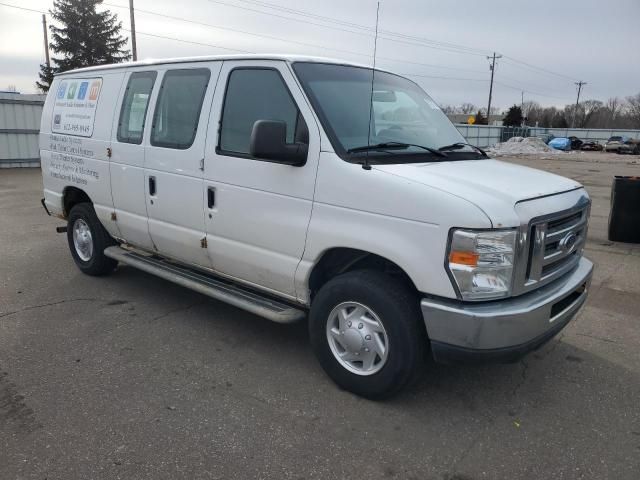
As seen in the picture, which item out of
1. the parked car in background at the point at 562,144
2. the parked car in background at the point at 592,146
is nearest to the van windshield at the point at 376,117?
the parked car in background at the point at 562,144

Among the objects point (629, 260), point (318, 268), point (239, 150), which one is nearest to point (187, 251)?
point (239, 150)

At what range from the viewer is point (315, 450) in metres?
3.01

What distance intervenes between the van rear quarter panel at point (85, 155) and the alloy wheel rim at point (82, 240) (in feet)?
1.15

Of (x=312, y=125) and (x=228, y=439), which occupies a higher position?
(x=312, y=125)

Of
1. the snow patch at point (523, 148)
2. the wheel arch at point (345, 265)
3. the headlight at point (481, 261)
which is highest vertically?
the headlight at point (481, 261)

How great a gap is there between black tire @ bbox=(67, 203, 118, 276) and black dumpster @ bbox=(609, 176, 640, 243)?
7378 mm

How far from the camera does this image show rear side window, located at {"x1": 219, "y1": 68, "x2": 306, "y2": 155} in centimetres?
375

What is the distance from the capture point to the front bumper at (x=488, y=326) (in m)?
2.94

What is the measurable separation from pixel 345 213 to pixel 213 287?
156 cm

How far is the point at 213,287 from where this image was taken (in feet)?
14.4

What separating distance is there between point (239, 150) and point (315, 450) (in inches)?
85.9

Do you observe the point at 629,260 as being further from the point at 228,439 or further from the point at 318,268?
the point at 228,439

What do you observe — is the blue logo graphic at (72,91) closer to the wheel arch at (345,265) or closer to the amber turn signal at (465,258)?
the wheel arch at (345,265)

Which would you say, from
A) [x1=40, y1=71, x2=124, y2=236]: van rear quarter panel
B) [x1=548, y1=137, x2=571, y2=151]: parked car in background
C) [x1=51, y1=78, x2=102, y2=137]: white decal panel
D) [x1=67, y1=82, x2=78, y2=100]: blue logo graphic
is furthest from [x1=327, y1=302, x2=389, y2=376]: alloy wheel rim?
[x1=548, y1=137, x2=571, y2=151]: parked car in background
